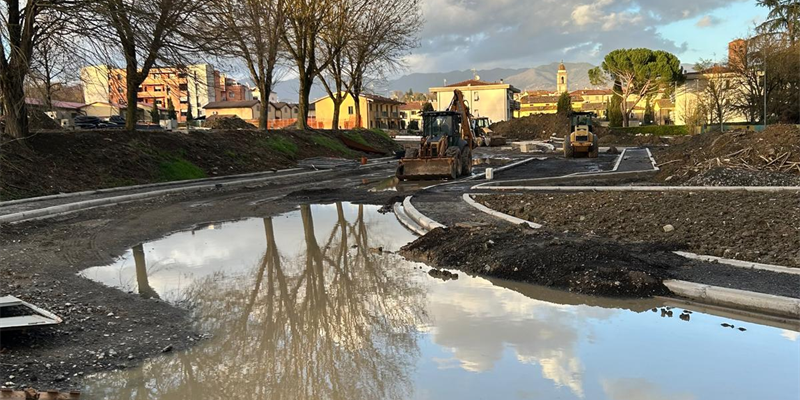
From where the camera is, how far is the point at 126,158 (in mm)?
22078

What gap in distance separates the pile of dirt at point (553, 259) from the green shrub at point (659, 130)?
56.2m

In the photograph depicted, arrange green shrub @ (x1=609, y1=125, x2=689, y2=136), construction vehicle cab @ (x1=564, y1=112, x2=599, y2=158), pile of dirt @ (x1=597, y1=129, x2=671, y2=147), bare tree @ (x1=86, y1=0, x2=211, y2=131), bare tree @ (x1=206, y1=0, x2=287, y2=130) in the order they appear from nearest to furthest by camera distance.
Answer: bare tree @ (x1=86, y1=0, x2=211, y2=131) < bare tree @ (x1=206, y1=0, x2=287, y2=130) < construction vehicle cab @ (x1=564, y1=112, x2=599, y2=158) < pile of dirt @ (x1=597, y1=129, x2=671, y2=147) < green shrub @ (x1=609, y1=125, x2=689, y2=136)

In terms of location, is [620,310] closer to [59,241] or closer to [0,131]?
[59,241]

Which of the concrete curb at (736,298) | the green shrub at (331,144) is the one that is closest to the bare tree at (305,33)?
the green shrub at (331,144)

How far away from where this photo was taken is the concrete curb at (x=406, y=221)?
11812 millimetres

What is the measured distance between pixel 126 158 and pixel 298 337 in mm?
18937

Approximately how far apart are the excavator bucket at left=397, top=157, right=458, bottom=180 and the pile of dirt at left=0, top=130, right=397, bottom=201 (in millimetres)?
8335

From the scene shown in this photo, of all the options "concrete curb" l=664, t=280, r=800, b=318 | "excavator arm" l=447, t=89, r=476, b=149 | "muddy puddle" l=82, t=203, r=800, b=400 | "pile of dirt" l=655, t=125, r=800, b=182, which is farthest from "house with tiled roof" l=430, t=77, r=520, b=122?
"concrete curb" l=664, t=280, r=800, b=318

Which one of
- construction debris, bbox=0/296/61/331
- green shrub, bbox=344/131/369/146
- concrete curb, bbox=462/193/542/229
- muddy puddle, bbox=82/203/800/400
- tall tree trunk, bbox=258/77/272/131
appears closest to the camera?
muddy puddle, bbox=82/203/800/400

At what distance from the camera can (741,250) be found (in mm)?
8000

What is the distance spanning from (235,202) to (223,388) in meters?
13.6

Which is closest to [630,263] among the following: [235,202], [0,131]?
[235,202]

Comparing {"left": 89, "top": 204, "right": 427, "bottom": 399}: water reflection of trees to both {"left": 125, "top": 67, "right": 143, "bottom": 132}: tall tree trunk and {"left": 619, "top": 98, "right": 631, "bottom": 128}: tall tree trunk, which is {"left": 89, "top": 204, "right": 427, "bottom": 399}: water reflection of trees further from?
{"left": 619, "top": 98, "right": 631, "bottom": 128}: tall tree trunk

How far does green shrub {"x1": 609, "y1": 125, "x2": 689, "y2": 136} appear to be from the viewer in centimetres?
6025
